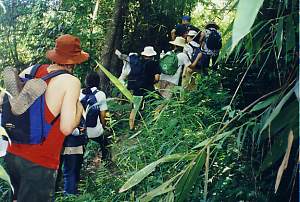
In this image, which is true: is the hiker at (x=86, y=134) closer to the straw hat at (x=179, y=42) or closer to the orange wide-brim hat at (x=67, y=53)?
the orange wide-brim hat at (x=67, y=53)

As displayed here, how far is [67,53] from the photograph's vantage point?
11.0ft

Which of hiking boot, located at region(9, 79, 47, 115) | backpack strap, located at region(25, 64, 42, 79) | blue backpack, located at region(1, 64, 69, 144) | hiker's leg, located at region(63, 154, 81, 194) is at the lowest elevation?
hiker's leg, located at region(63, 154, 81, 194)

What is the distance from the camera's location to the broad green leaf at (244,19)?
149 cm

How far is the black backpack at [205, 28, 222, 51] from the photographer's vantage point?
6707mm

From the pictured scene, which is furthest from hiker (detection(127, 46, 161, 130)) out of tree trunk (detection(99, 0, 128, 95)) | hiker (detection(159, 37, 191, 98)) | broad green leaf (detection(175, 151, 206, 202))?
broad green leaf (detection(175, 151, 206, 202))

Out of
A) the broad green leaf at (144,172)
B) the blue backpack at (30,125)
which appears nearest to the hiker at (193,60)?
the blue backpack at (30,125)

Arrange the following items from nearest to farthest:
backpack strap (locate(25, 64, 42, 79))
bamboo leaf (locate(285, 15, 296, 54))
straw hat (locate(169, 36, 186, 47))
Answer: bamboo leaf (locate(285, 15, 296, 54)) → backpack strap (locate(25, 64, 42, 79)) → straw hat (locate(169, 36, 186, 47))

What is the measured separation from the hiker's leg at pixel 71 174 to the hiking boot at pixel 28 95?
1954 millimetres

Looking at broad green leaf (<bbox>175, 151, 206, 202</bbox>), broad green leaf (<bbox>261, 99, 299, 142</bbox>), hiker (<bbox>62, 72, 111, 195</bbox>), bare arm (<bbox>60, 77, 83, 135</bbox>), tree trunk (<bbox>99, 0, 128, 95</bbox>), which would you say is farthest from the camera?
tree trunk (<bbox>99, 0, 128, 95</bbox>)

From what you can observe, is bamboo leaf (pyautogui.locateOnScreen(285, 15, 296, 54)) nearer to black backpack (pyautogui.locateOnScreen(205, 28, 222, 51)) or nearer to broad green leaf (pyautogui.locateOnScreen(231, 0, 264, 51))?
broad green leaf (pyautogui.locateOnScreen(231, 0, 264, 51))

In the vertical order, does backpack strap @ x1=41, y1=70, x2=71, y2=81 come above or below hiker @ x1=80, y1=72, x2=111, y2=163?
above

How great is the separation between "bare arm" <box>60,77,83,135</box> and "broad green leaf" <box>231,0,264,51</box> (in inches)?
65.2

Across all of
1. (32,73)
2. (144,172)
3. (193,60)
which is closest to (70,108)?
(32,73)

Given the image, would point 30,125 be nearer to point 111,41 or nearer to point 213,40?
point 213,40
